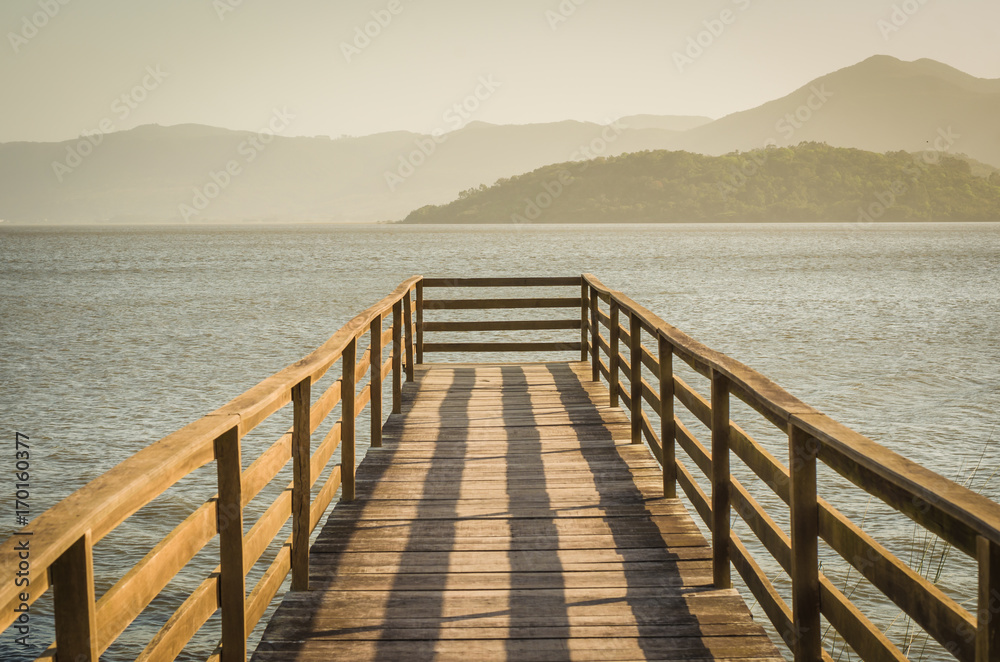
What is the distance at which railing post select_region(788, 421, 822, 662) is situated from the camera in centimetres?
283

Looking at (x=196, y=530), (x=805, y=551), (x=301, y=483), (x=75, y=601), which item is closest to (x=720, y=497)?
(x=805, y=551)

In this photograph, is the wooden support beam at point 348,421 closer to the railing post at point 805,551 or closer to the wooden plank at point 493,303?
the railing post at point 805,551

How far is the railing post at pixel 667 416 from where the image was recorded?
15.9ft

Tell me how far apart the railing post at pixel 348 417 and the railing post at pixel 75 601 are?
2.99 metres

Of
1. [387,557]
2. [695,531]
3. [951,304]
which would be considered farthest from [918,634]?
[951,304]

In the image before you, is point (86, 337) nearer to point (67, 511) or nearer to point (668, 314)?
point (668, 314)

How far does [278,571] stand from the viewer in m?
3.57

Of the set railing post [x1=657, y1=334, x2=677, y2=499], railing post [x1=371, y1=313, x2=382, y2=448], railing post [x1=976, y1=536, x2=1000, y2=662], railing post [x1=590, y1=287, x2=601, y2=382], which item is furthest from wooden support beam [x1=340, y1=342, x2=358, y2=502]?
railing post [x1=590, y1=287, x2=601, y2=382]

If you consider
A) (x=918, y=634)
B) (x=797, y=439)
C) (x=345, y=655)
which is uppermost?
(x=797, y=439)

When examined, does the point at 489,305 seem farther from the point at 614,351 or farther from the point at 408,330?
the point at 614,351

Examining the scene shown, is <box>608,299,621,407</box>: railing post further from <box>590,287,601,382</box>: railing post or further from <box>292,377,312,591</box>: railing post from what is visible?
<box>292,377,312,591</box>: railing post

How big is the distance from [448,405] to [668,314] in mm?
26090

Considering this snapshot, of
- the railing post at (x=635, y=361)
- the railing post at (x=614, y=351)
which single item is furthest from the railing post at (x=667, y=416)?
the railing post at (x=614, y=351)

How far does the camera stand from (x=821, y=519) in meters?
2.81
